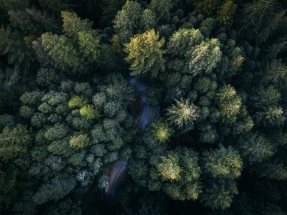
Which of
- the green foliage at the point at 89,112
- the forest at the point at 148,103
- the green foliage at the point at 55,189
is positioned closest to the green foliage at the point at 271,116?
the forest at the point at 148,103

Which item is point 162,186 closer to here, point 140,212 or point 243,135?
point 140,212

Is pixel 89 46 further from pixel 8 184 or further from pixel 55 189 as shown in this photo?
pixel 8 184

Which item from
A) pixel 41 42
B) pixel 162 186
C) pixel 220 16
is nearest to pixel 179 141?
pixel 162 186

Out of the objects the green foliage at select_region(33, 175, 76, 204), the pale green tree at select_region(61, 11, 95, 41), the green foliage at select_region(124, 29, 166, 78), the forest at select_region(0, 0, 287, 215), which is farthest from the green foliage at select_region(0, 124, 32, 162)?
the green foliage at select_region(124, 29, 166, 78)

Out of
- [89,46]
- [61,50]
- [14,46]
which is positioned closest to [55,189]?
[61,50]

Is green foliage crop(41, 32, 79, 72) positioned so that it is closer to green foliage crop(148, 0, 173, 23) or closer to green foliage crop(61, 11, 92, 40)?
green foliage crop(61, 11, 92, 40)

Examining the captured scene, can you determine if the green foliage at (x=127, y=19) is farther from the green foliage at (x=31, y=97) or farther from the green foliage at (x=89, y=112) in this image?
the green foliage at (x=31, y=97)
